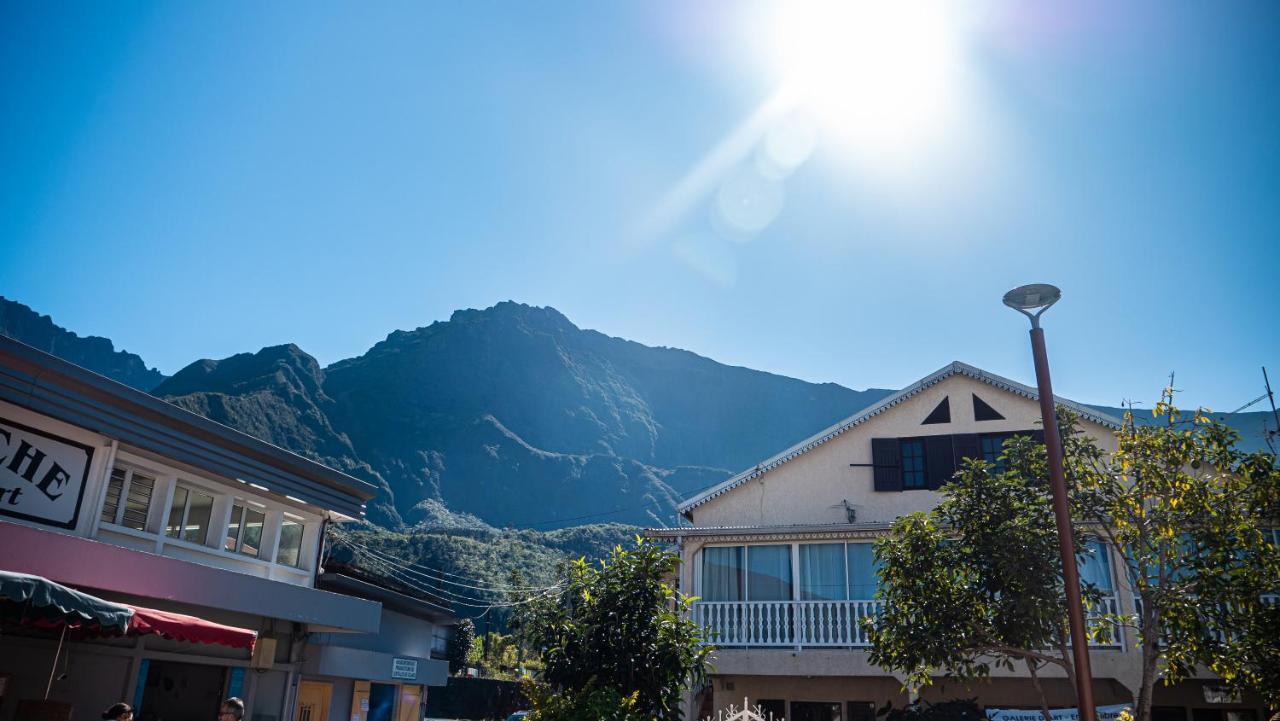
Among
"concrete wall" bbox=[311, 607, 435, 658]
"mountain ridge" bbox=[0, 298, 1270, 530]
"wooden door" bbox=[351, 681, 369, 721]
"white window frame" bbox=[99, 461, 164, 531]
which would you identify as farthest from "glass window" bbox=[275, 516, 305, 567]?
"mountain ridge" bbox=[0, 298, 1270, 530]

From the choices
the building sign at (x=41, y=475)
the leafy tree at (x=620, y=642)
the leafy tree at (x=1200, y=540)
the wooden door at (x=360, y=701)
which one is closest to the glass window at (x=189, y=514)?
the building sign at (x=41, y=475)

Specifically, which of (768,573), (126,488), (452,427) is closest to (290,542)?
(126,488)

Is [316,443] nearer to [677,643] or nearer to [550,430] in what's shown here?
[550,430]

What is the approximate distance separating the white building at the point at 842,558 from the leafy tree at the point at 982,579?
452 cm

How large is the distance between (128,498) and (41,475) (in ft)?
5.53

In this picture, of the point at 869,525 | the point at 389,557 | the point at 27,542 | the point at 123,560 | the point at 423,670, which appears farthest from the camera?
the point at 389,557

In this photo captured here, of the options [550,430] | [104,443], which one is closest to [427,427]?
[550,430]

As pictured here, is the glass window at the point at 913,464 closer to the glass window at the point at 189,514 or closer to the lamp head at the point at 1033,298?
the lamp head at the point at 1033,298

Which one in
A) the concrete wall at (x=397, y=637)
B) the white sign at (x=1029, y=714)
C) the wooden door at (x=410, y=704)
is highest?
the concrete wall at (x=397, y=637)

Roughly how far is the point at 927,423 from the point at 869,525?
11.6ft

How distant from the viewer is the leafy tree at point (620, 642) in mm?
12094

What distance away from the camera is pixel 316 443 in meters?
144

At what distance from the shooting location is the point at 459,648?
6291 cm

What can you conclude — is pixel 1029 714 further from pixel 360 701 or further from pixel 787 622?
pixel 360 701
